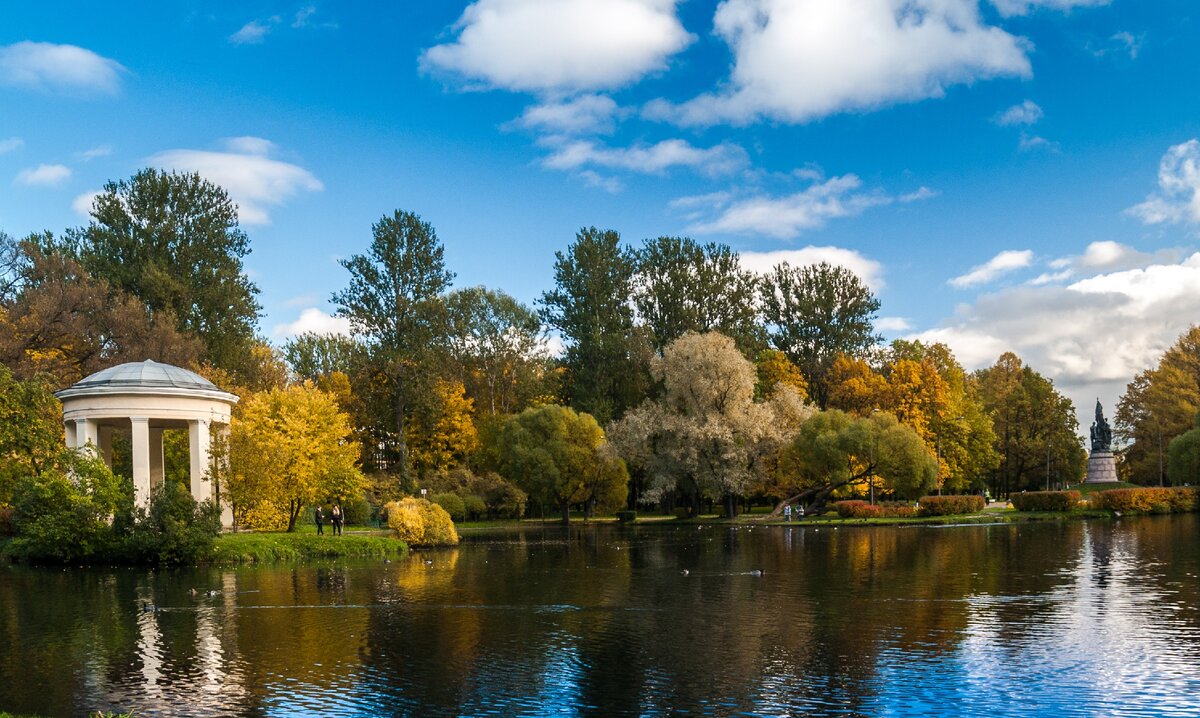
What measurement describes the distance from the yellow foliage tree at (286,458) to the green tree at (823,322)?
48723mm

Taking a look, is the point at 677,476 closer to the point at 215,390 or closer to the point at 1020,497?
the point at 1020,497

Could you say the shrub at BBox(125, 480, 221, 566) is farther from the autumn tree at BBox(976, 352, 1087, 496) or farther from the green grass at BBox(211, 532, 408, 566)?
the autumn tree at BBox(976, 352, 1087, 496)

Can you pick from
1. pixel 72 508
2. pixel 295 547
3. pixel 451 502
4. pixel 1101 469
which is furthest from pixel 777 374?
pixel 72 508

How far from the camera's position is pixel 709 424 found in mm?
68125

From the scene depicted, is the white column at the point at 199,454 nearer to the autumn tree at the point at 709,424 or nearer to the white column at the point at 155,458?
the white column at the point at 155,458

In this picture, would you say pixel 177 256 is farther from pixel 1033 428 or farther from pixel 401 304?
pixel 1033 428

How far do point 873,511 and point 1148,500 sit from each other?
1780 centimetres

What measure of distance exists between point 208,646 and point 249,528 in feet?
101

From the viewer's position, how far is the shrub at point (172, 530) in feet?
126

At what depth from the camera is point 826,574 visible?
32.3 m

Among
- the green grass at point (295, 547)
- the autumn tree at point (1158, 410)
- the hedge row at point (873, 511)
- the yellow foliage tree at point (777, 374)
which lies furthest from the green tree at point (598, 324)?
the autumn tree at point (1158, 410)

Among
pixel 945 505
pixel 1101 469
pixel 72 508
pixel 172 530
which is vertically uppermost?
pixel 72 508

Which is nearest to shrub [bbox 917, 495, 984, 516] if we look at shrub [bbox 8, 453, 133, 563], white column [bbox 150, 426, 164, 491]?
white column [bbox 150, 426, 164, 491]

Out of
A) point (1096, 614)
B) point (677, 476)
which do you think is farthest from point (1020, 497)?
point (1096, 614)
